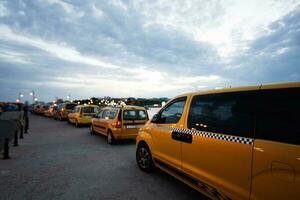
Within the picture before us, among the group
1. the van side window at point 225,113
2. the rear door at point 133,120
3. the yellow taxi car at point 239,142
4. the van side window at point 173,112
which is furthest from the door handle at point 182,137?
the rear door at point 133,120

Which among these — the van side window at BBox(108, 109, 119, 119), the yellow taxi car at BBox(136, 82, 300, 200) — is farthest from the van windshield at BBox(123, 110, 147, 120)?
the yellow taxi car at BBox(136, 82, 300, 200)

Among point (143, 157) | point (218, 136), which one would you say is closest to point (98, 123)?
point (143, 157)

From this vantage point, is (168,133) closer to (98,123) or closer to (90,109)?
(98,123)

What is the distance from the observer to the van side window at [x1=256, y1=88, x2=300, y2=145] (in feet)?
8.17

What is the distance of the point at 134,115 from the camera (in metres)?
9.82

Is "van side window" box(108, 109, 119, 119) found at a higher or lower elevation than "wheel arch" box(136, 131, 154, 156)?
higher

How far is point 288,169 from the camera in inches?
94.3

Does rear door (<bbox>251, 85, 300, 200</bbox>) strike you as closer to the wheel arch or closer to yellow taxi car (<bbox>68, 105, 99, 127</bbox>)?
the wheel arch

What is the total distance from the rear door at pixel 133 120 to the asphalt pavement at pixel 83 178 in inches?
58.0

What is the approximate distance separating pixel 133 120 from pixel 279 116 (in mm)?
7399

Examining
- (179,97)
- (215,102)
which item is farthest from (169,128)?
(215,102)

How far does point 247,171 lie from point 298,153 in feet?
2.36

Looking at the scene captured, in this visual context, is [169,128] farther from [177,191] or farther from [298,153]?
[298,153]

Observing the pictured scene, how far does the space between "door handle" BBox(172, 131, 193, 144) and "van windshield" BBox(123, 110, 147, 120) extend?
5.19m
